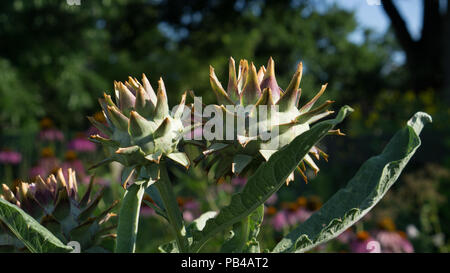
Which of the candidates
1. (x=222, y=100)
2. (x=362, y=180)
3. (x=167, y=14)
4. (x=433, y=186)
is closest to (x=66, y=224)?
(x=222, y=100)

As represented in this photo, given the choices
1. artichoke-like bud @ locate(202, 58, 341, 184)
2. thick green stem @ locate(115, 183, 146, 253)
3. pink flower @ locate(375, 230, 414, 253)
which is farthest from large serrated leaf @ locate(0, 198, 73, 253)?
pink flower @ locate(375, 230, 414, 253)

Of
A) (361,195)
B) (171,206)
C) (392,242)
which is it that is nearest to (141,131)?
(171,206)

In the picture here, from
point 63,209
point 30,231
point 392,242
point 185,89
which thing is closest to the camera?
point 30,231

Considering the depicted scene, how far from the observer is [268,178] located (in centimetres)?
51

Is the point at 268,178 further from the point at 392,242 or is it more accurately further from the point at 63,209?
the point at 392,242

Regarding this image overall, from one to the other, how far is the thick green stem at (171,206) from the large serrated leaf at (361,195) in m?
0.12

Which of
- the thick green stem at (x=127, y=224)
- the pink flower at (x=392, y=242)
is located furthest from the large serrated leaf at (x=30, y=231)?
the pink flower at (x=392, y=242)

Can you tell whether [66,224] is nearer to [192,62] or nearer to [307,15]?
[192,62]

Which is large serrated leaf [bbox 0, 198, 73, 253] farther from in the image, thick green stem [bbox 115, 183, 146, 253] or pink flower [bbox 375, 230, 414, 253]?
pink flower [bbox 375, 230, 414, 253]

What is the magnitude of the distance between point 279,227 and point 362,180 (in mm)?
1403

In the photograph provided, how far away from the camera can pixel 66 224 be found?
1.96 feet

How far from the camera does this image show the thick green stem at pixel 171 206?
0.55 m

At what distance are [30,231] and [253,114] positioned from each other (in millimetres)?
277
